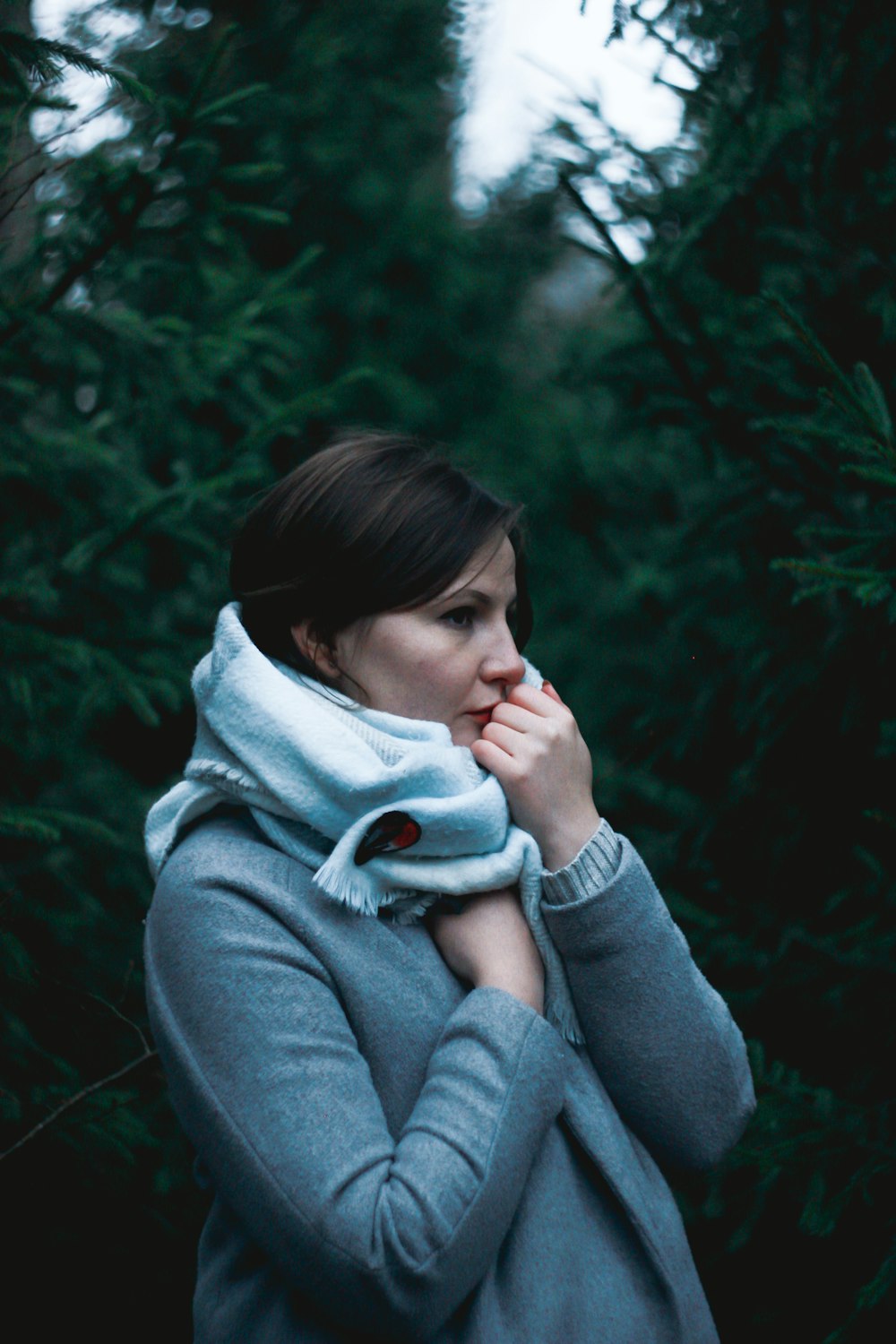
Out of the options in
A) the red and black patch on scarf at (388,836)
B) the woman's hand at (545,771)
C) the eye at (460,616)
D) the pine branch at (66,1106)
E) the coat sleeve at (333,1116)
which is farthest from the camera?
the pine branch at (66,1106)

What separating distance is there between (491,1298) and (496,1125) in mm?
254

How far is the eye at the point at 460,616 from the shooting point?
1.69 metres

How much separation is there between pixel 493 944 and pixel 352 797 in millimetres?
312

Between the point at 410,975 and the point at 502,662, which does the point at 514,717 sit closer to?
the point at 502,662

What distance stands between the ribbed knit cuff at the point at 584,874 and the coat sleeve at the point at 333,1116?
19 centimetres

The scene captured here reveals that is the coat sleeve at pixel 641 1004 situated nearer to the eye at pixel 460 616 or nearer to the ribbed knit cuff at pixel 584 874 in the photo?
the ribbed knit cuff at pixel 584 874

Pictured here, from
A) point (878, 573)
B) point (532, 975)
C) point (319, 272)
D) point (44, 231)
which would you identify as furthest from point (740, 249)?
point (319, 272)

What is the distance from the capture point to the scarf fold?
4.79 ft

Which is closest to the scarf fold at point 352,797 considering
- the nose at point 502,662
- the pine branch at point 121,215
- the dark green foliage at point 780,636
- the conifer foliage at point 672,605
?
the nose at point 502,662

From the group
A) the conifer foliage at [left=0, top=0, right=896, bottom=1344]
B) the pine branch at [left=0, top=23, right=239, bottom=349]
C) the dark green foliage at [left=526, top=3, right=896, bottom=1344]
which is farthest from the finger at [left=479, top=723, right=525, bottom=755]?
the pine branch at [left=0, top=23, right=239, bottom=349]

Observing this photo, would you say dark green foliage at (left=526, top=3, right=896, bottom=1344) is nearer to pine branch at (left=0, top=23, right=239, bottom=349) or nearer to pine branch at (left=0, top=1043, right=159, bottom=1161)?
pine branch at (left=0, top=23, right=239, bottom=349)

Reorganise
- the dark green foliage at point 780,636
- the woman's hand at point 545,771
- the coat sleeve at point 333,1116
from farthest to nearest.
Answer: the dark green foliage at point 780,636 → the woman's hand at point 545,771 → the coat sleeve at point 333,1116

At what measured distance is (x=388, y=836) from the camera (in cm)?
146

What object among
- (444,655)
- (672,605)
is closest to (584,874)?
(444,655)
